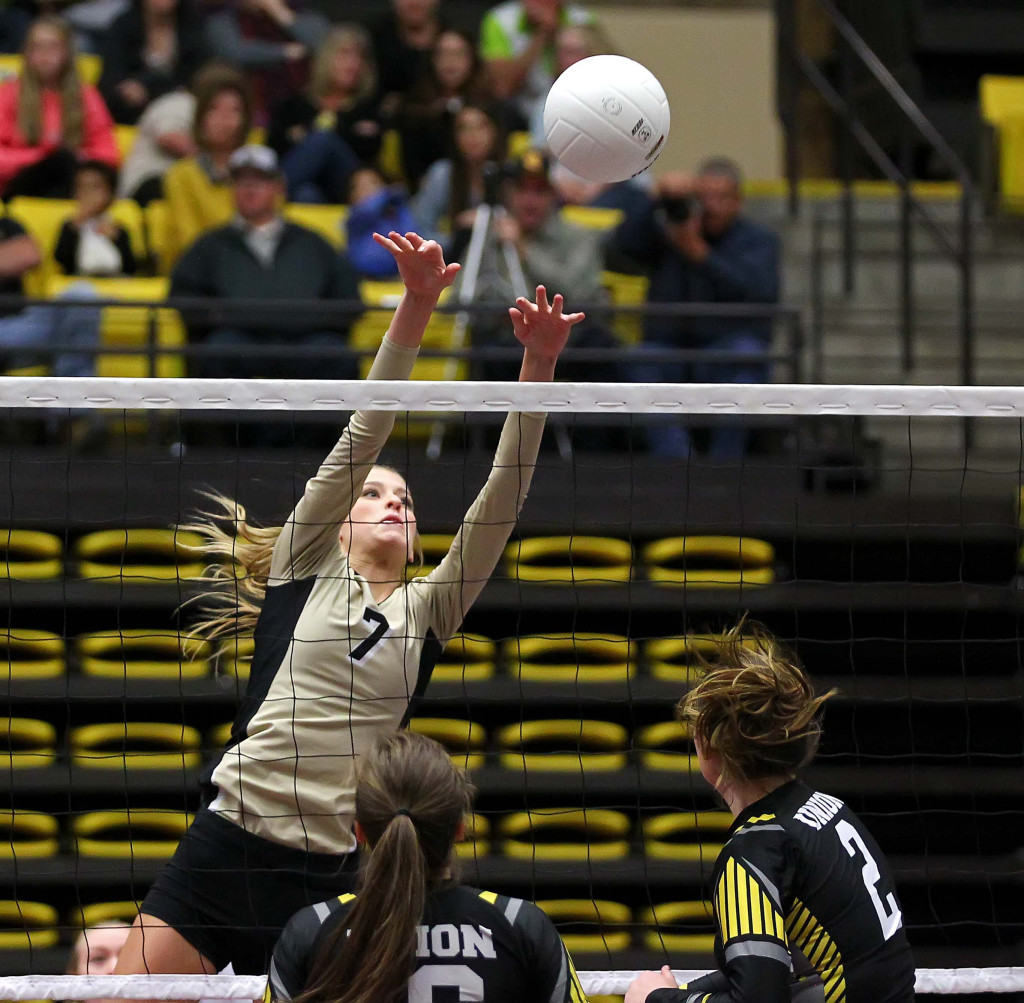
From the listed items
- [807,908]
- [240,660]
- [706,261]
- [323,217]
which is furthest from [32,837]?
[706,261]

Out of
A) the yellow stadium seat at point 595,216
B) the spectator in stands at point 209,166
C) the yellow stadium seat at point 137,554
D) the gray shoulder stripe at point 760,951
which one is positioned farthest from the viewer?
the yellow stadium seat at point 595,216

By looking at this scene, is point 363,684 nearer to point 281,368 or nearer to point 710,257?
point 281,368

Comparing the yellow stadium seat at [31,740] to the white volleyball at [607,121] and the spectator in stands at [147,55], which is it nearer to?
the white volleyball at [607,121]

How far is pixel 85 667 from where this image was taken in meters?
6.02

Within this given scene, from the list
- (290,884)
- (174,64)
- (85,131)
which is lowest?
(290,884)

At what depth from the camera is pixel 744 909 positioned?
2.77 meters

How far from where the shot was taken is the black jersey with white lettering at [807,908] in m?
2.77

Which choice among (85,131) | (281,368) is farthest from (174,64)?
(281,368)

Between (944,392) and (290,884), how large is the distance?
6.34 feet

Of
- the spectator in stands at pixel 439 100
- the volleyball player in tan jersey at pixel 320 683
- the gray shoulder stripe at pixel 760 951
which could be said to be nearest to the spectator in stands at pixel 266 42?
the spectator in stands at pixel 439 100

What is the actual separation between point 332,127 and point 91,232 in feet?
5.12

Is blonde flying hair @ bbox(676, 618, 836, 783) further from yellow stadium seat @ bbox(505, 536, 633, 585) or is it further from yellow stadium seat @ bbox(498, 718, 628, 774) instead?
yellow stadium seat @ bbox(505, 536, 633, 585)

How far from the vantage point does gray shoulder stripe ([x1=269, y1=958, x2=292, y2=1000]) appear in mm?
2666

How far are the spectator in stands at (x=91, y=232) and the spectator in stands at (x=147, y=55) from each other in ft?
4.60
